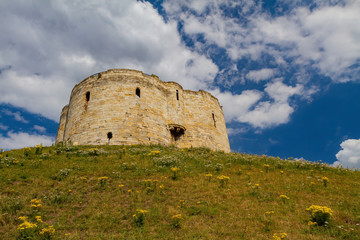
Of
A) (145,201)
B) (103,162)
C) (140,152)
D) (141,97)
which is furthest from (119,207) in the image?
(141,97)

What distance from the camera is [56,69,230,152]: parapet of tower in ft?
60.8

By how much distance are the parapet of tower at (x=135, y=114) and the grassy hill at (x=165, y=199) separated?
544cm

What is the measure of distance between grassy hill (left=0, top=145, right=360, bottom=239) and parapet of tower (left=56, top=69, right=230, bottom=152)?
214 inches

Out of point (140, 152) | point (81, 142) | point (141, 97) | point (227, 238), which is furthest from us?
point (141, 97)

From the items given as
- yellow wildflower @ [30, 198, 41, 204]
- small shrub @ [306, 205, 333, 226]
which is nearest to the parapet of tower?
yellow wildflower @ [30, 198, 41, 204]

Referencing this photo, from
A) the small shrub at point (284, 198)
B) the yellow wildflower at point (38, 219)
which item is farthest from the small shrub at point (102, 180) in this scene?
the small shrub at point (284, 198)

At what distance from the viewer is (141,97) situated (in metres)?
20.5

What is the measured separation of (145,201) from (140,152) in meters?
6.46

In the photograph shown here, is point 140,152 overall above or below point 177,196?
above

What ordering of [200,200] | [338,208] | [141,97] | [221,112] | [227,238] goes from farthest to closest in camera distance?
[221,112] < [141,97] < [200,200] < [338,208] < [227,238]

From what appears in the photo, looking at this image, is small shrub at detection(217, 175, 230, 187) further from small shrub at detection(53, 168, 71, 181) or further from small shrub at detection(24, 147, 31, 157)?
small shrub at detection(24, 147, 31, 157)

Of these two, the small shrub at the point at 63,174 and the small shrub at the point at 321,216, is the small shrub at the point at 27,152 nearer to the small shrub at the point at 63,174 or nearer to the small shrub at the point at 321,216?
the small shrub at the point at 63,174

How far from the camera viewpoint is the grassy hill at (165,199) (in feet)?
21.8

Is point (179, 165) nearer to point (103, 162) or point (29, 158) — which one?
point (103, 162)
